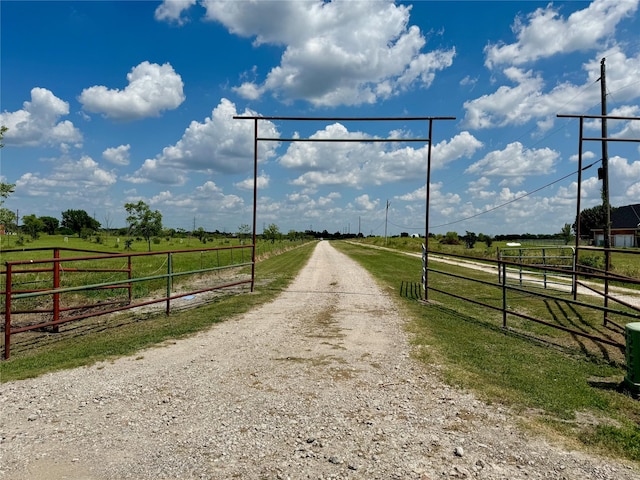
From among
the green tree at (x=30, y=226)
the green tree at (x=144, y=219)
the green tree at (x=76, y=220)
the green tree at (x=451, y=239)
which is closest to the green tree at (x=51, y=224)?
the green tree at (x=76, y=220)

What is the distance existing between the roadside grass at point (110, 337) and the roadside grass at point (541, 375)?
4.27 meters

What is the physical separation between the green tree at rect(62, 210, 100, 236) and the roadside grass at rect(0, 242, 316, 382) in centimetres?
10186

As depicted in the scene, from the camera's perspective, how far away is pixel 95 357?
5.61m

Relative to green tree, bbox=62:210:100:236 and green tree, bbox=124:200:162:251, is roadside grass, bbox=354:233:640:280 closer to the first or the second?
green tree, bbox=124:200:162:251

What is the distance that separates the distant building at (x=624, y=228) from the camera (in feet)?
167

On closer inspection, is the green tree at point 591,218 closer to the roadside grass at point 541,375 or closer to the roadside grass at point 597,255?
the roadside grass at point 597,255

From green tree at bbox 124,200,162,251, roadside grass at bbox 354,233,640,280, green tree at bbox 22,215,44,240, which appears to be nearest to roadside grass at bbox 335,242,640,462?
roadside grass at bbox 354,233,640,280

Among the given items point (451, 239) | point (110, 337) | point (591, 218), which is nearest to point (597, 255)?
point (110, 337)

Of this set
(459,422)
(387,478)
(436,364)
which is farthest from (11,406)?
(436,364)

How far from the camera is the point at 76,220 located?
10150 centimetres

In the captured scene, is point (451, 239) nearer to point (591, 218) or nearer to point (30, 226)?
point (591, 218)

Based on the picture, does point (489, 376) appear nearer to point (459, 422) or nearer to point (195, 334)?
point (459, 422)

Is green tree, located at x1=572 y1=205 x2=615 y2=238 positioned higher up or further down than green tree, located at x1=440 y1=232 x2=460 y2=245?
higher up

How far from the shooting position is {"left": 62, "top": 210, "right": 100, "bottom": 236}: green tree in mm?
99188
